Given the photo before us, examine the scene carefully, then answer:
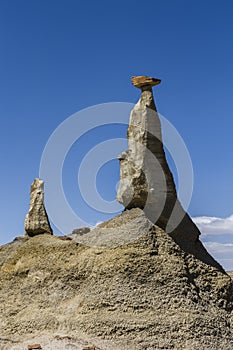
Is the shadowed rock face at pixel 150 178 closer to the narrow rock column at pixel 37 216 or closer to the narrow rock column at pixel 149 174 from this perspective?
the narrow rock column at pixel 149 174

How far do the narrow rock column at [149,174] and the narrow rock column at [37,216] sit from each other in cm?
536

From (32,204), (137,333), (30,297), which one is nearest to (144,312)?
(137,333)

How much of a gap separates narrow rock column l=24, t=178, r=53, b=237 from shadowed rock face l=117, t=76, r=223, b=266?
17.6 ft

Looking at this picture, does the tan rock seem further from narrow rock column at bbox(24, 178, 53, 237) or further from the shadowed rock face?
narrow rock column at bbox(24, 178, 53, 237)

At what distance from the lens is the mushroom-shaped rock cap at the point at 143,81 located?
81.3ft

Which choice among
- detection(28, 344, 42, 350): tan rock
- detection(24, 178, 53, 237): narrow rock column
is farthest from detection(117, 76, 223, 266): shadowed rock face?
detection(28, 344, 42, 350): tan rock

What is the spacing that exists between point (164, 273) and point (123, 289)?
65.8 inches

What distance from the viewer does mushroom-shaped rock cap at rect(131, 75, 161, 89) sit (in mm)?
24786

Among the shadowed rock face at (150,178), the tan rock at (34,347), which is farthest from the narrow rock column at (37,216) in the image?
the tan rock at (34,347)

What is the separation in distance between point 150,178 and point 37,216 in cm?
723

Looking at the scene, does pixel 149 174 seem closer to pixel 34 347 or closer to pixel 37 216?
pixel 37 216

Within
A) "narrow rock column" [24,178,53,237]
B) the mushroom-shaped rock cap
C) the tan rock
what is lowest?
the tan rock

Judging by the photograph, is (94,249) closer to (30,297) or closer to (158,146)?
(30,297)

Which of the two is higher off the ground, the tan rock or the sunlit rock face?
the sunlit rock face
